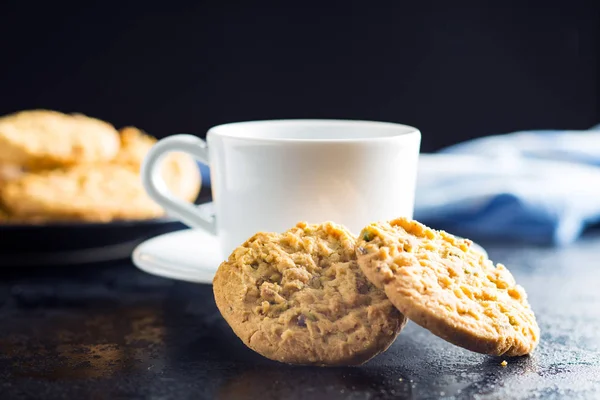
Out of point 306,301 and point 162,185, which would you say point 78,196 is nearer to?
point 162,185

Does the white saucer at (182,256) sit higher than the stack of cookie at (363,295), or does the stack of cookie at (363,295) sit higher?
the stack of cookie at (363,295)

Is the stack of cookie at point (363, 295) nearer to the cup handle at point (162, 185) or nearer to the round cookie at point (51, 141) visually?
the cup handle at point (162, 185)

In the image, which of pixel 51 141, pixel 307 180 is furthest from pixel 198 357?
pixel 51 141

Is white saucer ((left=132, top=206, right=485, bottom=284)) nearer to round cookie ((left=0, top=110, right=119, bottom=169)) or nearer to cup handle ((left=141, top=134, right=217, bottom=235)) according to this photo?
cup handle ((left=141, top=134, right=217, bottom=235))

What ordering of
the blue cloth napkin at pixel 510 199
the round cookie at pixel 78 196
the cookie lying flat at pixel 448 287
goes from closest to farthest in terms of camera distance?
the cookie lying flat at pixel 448 287, the round cookie at pixel 78 196, the blue cloth napkin at pixel 510 199

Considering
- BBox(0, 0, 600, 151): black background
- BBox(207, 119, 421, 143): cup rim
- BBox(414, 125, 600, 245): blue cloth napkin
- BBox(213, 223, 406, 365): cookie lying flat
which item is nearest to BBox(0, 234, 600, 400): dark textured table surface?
BBox(213, 223, 406, 365): cookie lying flat

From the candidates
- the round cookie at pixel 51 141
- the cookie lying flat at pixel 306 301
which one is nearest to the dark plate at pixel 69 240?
the round cookie at pixel 51 141

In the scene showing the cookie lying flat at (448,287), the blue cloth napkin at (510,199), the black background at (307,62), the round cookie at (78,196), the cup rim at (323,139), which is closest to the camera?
the cookie lying flat at (448,287)

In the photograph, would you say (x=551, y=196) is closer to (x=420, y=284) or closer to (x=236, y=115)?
(x=420, y=284)
